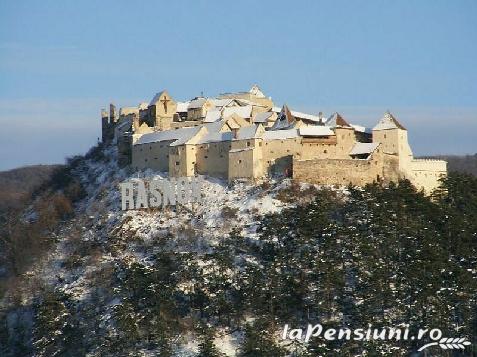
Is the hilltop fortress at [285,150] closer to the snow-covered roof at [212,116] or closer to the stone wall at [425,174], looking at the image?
the stone wall at [425,174]

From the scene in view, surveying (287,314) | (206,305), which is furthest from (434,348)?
(206,305)

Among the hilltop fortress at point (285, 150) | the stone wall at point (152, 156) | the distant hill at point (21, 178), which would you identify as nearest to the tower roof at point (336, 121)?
the hilltop fortress at point (285, 150)

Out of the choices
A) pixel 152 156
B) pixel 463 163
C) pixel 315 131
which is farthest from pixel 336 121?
pixel 463 163

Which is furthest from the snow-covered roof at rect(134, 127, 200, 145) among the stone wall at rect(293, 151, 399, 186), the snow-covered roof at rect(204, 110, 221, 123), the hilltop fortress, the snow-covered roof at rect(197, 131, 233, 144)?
the stone wall at rect(293, 151, 399, 186)

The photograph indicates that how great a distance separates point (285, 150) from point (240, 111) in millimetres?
13258

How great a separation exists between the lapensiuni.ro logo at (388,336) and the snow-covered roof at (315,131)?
17118 millimetres

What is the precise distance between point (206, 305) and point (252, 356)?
5.97m

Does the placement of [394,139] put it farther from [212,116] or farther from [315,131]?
[212,116]

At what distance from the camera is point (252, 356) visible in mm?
58562

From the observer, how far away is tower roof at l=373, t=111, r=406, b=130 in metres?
76.4

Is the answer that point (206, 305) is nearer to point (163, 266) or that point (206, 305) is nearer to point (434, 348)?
point (163, 266)

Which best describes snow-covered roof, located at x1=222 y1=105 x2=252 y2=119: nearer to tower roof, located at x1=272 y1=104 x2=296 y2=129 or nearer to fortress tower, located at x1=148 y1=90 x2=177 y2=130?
fortress tower, located at x1=148 y1=90 x2=177 y2=130

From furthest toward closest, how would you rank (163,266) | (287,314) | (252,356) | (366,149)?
(366,149)
(163,266)
(287,314)
(252,356)

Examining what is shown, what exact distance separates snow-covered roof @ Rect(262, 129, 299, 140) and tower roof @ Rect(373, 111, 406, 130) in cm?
643
